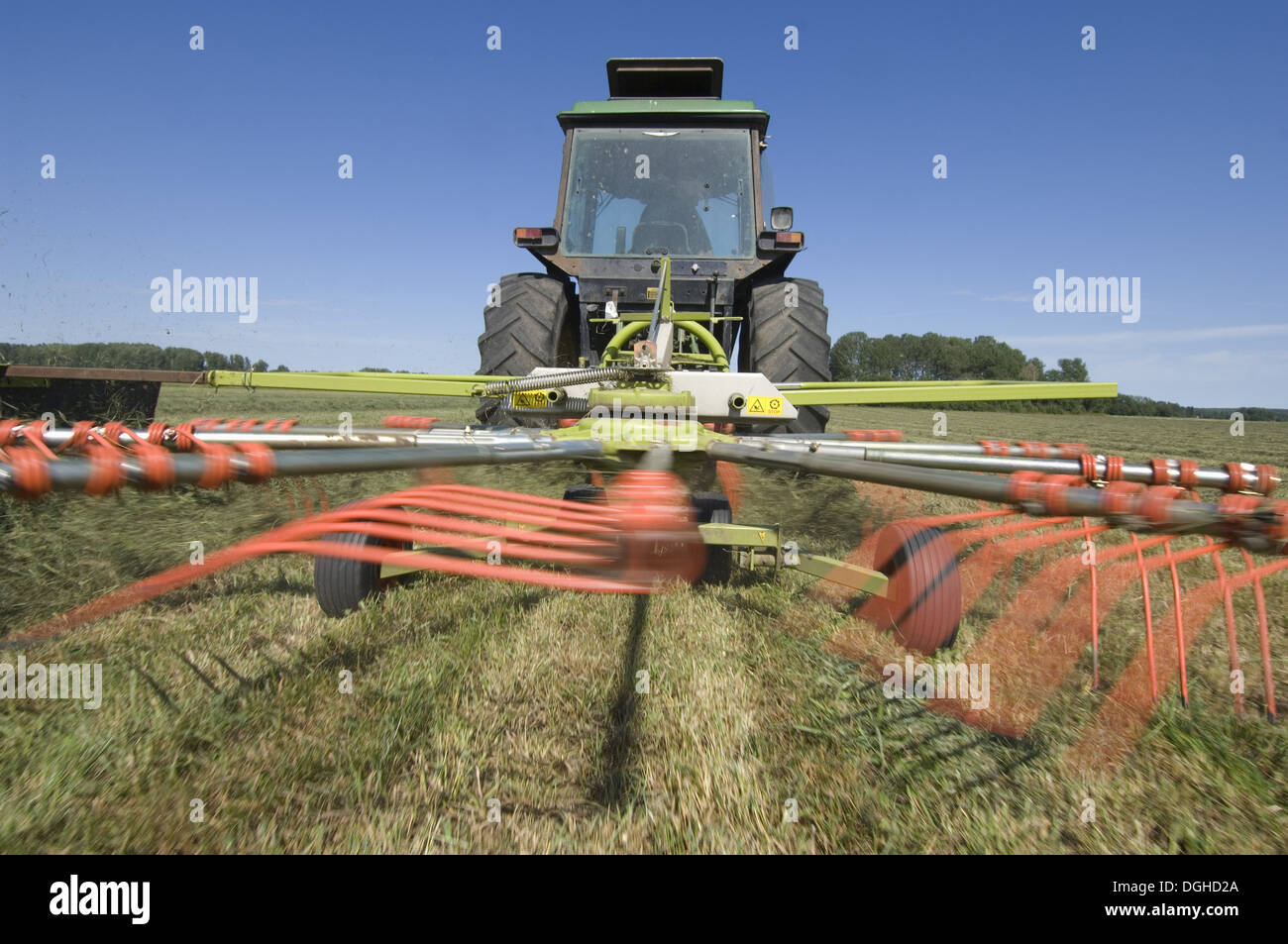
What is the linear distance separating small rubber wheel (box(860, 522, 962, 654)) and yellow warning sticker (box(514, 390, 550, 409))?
5.36 ft

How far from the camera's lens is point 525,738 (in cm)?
178

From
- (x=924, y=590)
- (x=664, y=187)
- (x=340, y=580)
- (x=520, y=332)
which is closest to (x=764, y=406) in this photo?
(x=924, y=590)

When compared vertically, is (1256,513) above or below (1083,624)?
above

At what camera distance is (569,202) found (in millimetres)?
5027

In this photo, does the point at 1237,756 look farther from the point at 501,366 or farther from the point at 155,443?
the point at 501,366

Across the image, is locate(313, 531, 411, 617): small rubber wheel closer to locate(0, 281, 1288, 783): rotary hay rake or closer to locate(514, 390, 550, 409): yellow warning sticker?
locate(0, 281, 1288, 783): rotary hay rake

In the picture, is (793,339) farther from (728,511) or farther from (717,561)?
(717,561)

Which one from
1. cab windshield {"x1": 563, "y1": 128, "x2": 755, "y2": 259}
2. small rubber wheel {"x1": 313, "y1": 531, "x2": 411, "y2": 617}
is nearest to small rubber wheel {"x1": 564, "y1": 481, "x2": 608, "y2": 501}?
small rubber wheel {"x1": 313, "y1": 531, "x2": 411, "y2": 617}

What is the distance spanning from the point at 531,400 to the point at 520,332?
1.23m

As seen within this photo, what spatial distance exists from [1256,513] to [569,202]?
4635 millimetres

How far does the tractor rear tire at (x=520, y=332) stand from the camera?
4238mm

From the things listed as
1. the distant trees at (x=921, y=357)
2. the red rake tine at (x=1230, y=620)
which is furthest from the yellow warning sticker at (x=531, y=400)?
the distant trees at (x=921, y=357)
